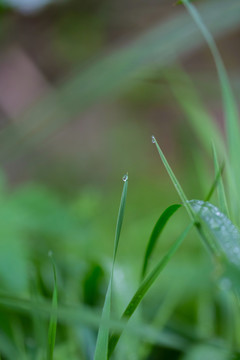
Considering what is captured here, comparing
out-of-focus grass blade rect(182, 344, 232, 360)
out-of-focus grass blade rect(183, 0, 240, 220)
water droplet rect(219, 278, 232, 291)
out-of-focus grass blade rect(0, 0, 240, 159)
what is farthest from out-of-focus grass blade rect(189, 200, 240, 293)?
out-of-focus grass blade rect(0, 0, 240, 159)

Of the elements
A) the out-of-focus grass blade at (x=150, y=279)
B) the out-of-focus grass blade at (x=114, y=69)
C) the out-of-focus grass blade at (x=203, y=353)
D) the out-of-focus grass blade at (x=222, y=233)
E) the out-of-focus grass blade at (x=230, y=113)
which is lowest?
the out-of-focus grass blade at (x=203, y=353)

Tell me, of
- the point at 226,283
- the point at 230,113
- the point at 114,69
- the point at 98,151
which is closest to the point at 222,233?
the point at 226,283

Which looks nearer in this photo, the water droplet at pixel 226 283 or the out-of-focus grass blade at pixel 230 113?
the water droplet at pixel 226 283

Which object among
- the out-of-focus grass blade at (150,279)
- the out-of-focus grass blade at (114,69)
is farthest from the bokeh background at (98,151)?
the out-of-focus grass blade at (150,279)

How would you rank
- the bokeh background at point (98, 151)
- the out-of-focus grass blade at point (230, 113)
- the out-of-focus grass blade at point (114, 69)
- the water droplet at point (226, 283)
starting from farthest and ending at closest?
the out-of-focus grass blade at point (114, 69) → the bokeh background at point (98, 151) → the out-of-focus grass blade at point (230, 113) → the water droplet at point (226, 283)

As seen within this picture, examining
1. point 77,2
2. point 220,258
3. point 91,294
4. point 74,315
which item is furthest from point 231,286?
point 77,2

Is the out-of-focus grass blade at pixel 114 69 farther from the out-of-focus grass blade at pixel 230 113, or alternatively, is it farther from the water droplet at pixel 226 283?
the water droplet at pixel 226 283

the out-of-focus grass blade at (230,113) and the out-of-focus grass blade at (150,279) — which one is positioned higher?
the out-of-focus grass blade at (230,113)

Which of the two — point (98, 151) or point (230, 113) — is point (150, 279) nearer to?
point (230, 113)
